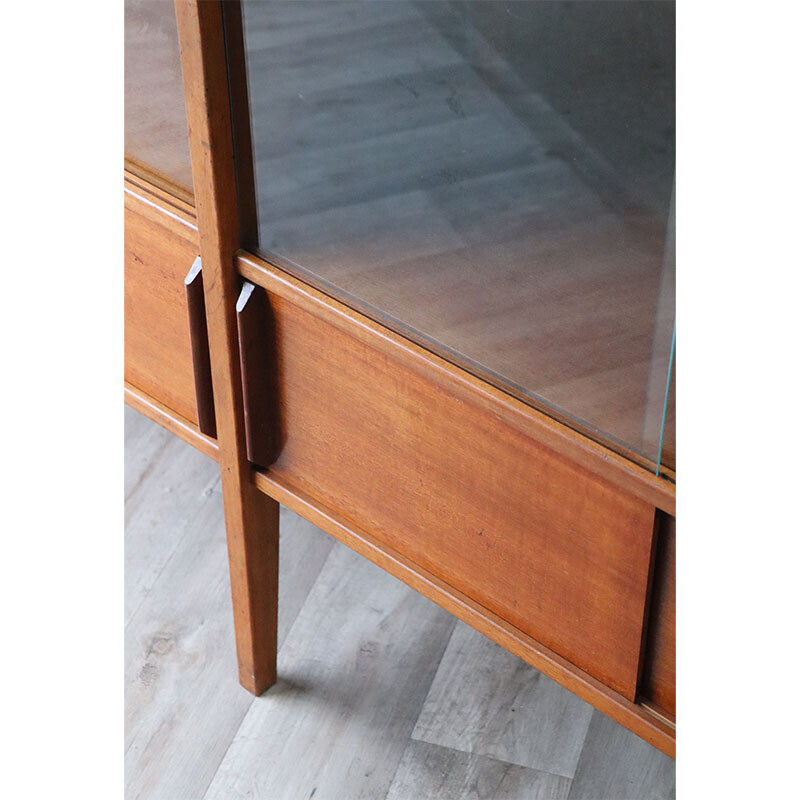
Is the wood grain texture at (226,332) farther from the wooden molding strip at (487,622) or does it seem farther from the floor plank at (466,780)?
the floor plank at (466,780)

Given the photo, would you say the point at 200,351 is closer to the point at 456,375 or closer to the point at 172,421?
the point at 172,421

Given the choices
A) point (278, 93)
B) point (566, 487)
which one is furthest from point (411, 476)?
point (278, 93)

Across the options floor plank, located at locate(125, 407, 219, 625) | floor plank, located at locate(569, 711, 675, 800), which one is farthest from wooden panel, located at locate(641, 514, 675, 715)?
floor plank, located at locate(125, 407, 219, 625)

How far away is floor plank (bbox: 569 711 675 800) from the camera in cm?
109

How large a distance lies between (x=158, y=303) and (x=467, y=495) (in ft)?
1.20

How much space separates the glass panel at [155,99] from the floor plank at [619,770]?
0.69m

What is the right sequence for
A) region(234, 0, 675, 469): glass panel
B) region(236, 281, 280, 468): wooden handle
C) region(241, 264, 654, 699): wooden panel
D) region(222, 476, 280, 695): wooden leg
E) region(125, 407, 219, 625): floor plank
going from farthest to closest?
1. region(125, 407, 219, 625): floor plank
2. region(222, 476, 280, 695): wooden leg
3. region(236, 281, 280, 468): wooden handle
4. region(241, 264, 654, 699): wooden panel
5. region(234, 0, 675, 469): glass panel

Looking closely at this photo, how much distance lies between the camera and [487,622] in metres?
0.89

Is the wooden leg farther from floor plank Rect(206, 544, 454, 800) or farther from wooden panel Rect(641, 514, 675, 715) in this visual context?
wooden panel Rect(641, 514, 675, 715)

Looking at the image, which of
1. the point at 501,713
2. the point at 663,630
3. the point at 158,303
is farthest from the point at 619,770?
the point at 158,303

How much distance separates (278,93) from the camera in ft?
2.64

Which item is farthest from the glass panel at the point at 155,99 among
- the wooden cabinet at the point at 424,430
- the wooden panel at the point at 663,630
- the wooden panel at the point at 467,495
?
the wooden panel at the point at 663,630

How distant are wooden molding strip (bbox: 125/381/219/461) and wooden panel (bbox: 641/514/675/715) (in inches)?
17.6
